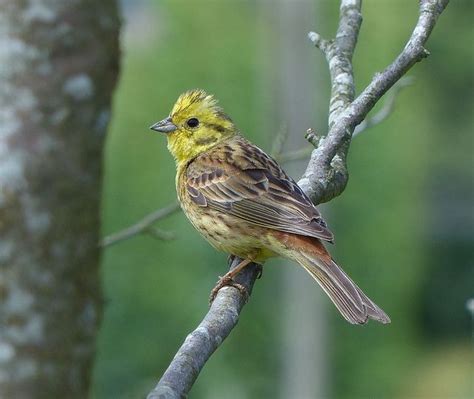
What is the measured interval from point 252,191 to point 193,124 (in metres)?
0.66

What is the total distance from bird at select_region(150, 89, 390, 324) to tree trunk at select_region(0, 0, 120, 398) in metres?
1.88

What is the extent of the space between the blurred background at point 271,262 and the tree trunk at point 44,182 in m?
11.7

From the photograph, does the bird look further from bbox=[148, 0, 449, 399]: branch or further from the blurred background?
the blurred background

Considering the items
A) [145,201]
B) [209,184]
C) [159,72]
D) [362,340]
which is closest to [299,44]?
[159,72]

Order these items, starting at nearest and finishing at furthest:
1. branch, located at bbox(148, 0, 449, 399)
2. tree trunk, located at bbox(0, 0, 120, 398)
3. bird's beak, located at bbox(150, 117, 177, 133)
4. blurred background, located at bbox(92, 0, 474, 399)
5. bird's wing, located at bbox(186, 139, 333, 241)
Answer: tree trunk, located at bbox(0, 0, 120, 398), branch, located at bbox(148, 0, 449, 399), bird's wing, located at bbox(186, 139, 333, 241), bird's beak, located at bbox(150, 117, 177, 133), blurred background, located at bbox(92, 0, 474, 399)

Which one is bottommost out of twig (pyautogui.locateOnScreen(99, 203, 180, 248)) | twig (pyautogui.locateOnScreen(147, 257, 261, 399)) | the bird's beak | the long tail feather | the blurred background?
twig (pyautogui.locateOnScreen(147, 257, 261, 399))

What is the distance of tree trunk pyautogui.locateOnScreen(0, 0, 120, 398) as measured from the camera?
238cm

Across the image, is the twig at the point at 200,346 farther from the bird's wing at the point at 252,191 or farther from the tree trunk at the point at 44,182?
the bird's wing at the point at 252,191

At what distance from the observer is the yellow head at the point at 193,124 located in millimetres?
5934

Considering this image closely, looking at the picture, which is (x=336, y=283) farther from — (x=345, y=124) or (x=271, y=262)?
(x=271, y=262)

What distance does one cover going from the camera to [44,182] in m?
2.40

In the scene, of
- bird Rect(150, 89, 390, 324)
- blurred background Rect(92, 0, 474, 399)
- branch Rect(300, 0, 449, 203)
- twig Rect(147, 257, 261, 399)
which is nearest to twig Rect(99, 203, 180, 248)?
bird Rect(150, 89, 390, 324)

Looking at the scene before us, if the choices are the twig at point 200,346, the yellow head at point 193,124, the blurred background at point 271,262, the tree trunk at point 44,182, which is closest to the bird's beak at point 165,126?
the yellow head at point 193,124

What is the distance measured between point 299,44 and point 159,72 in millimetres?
2185
